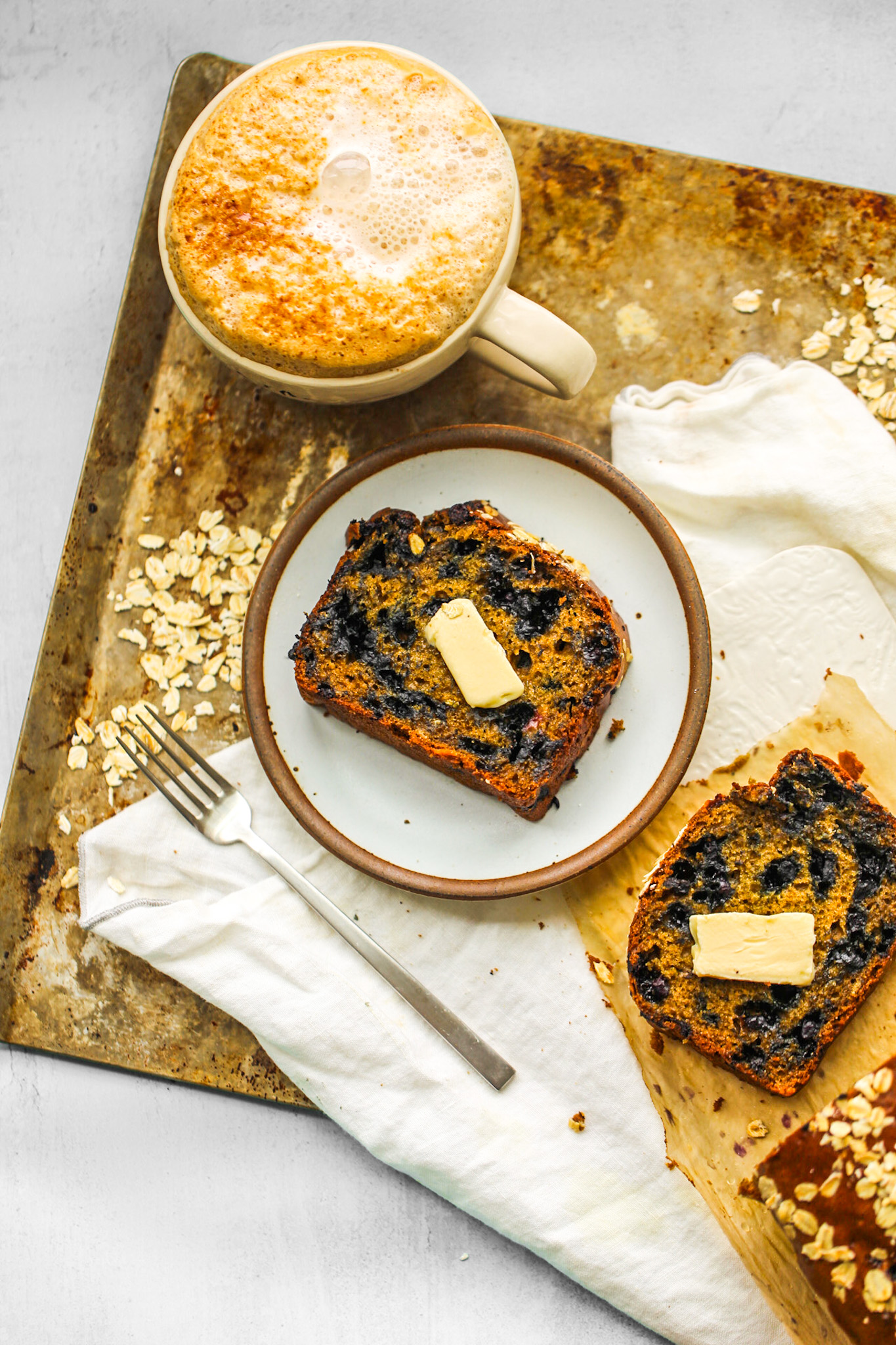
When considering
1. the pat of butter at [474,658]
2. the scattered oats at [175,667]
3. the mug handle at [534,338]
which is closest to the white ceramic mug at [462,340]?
the mug handle at [534,338]

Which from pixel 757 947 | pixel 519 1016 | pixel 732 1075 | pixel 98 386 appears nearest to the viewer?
pixel 757 947

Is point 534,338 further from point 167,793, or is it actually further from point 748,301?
point 167,793

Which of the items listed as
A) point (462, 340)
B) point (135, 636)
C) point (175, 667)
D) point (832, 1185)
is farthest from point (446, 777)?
point (832, 1185)

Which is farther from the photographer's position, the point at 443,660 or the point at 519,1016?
the point at 519,1016

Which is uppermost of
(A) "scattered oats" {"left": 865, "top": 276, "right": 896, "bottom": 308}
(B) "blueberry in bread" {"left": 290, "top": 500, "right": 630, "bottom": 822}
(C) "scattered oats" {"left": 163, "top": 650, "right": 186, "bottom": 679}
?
(A) "scattered oats" {"left": 865, "top": 276, "right": 896, "bottom": 308}

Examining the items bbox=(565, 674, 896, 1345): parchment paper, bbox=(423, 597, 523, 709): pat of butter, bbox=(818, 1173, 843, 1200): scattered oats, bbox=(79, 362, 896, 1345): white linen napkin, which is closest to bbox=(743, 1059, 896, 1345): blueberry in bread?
bbox=(818, 1173, 843, 1200): scattered oats

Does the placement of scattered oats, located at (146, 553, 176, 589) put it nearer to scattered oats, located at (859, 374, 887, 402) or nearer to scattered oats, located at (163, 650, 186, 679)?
scattered oats, located at (163, 650, 186, 679)
